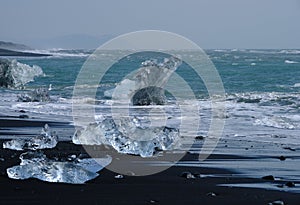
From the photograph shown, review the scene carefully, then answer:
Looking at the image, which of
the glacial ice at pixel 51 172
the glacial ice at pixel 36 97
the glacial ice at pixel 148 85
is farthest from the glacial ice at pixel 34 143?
the glacial ice at pixel 36 97

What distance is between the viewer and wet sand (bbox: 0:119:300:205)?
693cm

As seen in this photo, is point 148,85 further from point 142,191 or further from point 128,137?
point 142,191

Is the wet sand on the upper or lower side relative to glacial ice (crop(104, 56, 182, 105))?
lower

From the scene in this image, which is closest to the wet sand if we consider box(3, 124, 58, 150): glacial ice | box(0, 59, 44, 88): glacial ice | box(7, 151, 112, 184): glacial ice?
box(7, 151, 112, 184): glacial ice

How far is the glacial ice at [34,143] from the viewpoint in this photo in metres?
10.8

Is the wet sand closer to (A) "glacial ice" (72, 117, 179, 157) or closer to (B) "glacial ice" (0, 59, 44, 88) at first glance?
(A) "glacial ice" (72, 117, 179, 157)

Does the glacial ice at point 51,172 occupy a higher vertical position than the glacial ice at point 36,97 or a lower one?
lower

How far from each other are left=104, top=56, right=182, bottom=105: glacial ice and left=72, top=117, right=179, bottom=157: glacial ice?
12237 mm

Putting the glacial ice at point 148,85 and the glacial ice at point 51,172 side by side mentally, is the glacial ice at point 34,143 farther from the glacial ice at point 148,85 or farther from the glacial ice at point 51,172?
the glacial ice at point 148,85

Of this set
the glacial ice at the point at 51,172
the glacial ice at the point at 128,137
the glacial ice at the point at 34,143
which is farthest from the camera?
the glacial ice at the point at 34,143

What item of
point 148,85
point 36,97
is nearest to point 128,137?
point 148,85

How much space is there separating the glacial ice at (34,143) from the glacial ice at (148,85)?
41.5 ft

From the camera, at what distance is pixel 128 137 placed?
10945 millimetres

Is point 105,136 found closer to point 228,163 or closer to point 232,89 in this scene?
point 228,163
